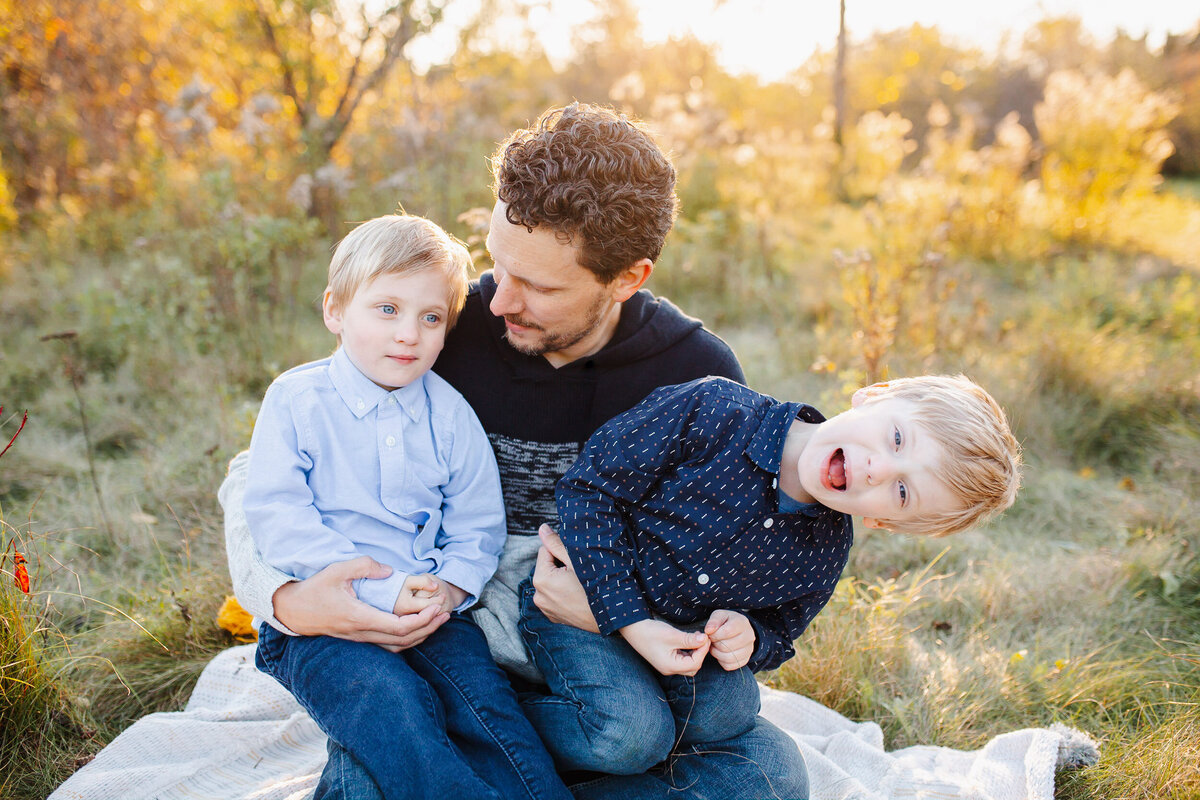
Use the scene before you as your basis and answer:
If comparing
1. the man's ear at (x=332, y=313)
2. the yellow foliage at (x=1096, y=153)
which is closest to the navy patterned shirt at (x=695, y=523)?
the man's ear at (x=332, y=313)

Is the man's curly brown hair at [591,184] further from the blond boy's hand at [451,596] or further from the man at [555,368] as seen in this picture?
the blond boy's hand at [451,596]

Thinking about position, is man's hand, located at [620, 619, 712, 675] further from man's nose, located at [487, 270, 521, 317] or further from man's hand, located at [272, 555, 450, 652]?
man's nose, located at [487, 270, 521, 317]

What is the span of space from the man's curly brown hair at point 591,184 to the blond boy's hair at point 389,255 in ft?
0.73

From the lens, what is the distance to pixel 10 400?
4.32 meters

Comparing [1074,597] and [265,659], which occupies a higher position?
[265,659]

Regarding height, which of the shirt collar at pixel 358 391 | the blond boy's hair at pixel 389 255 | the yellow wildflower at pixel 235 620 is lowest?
the yellow wildflower at pixel 235 620

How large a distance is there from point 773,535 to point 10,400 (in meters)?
4.43

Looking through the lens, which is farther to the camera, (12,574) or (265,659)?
(12,574)

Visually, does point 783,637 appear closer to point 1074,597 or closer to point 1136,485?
point 1074,597

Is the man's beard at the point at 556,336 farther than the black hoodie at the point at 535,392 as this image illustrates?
No

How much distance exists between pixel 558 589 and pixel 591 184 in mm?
1041

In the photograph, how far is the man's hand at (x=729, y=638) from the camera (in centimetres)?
188

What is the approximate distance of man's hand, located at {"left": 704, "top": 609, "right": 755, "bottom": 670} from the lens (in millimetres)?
1882

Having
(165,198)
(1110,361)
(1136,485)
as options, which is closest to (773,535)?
(1136,485)
